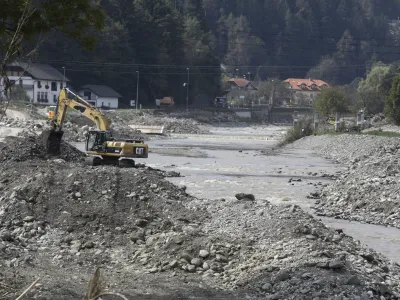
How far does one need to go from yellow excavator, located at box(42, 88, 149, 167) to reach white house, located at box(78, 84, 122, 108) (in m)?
77.4

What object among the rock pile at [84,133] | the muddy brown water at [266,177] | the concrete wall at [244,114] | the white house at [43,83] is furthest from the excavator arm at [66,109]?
the concrete wall at [244,114]

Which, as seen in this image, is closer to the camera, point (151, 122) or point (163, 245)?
point (163, 245)

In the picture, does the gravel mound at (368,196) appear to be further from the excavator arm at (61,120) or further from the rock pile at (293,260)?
the excavator arm at (61,120)

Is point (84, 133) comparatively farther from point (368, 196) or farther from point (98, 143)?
point (368, 196)

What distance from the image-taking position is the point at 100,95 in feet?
383

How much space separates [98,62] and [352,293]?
348 ft

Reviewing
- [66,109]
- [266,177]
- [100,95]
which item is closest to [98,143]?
[66,109]

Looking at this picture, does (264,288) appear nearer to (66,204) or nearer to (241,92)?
(66,204)

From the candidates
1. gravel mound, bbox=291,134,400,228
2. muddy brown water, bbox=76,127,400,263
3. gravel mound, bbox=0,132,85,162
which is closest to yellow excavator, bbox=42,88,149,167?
gravel mound, bbox=0,132,85,162

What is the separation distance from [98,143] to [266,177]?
10.0 metres

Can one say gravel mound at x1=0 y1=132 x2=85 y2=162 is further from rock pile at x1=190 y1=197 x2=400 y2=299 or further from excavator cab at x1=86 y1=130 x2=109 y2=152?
rock pile at x1=190 y1=197 x2=400 y2=299

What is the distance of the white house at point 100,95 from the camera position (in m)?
116

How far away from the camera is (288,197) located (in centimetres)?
3341

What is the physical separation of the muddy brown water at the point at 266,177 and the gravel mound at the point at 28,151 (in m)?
4.62
